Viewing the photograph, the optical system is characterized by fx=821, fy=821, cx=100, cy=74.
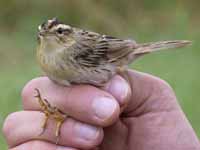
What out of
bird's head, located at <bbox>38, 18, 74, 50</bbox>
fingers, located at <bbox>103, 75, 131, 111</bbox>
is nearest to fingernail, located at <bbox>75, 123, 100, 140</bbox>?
fingers, located at <bbox>103, 75, 131, 111</bbox>

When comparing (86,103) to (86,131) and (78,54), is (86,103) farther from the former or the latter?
(78,54)

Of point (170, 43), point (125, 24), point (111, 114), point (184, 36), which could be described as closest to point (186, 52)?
point (184, 36)

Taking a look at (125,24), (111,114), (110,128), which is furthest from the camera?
(125,24)

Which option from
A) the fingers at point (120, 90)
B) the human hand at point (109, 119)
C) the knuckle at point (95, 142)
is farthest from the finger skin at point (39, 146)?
the fingers at point (120, 90)

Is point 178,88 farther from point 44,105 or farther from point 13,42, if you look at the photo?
point 44,105

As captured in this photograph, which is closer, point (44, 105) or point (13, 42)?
point (44, 105)

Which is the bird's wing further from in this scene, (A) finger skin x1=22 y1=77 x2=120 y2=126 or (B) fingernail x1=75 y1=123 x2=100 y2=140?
(B) fingernail x1=75 y1=123 x2=100 y2=140
